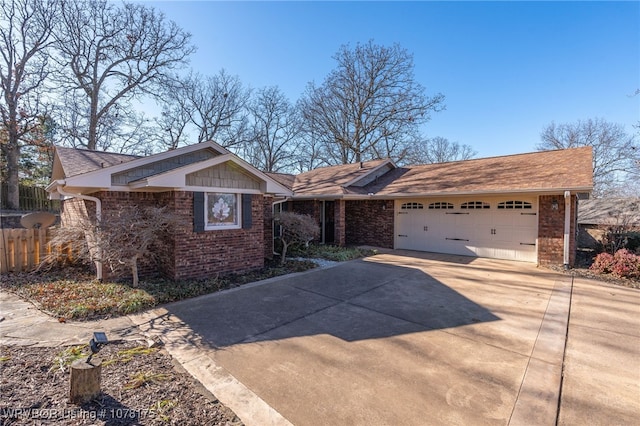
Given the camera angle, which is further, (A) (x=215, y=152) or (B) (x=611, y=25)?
(A) (x=215, y=152)

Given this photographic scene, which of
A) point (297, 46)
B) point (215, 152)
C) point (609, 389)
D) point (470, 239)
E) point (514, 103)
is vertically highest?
point (297, 46)

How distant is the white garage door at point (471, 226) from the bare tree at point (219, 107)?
1740cm

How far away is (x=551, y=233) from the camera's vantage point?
888cm

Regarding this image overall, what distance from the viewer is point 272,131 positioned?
92.3 ft

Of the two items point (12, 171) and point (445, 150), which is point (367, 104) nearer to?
point (445, 150)

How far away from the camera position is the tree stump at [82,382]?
2588mm

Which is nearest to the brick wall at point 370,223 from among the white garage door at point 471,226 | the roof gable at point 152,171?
the white garage door at point 471,226

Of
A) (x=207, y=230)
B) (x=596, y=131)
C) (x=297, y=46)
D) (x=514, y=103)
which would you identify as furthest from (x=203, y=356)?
(x=596, y=131)

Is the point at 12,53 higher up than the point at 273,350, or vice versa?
the point at 12,53

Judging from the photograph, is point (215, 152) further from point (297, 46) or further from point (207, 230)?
point (297, 46)

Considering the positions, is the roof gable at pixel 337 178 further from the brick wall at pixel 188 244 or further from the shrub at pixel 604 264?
the shrub at pixel 604 264

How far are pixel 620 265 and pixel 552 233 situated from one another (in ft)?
5.40

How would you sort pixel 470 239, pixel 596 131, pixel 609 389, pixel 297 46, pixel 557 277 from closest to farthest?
pixel 609 389
pixel 557 277
pixel 470 239
pixel 297 46
pixel 596 131

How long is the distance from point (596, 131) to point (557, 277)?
26.1m
